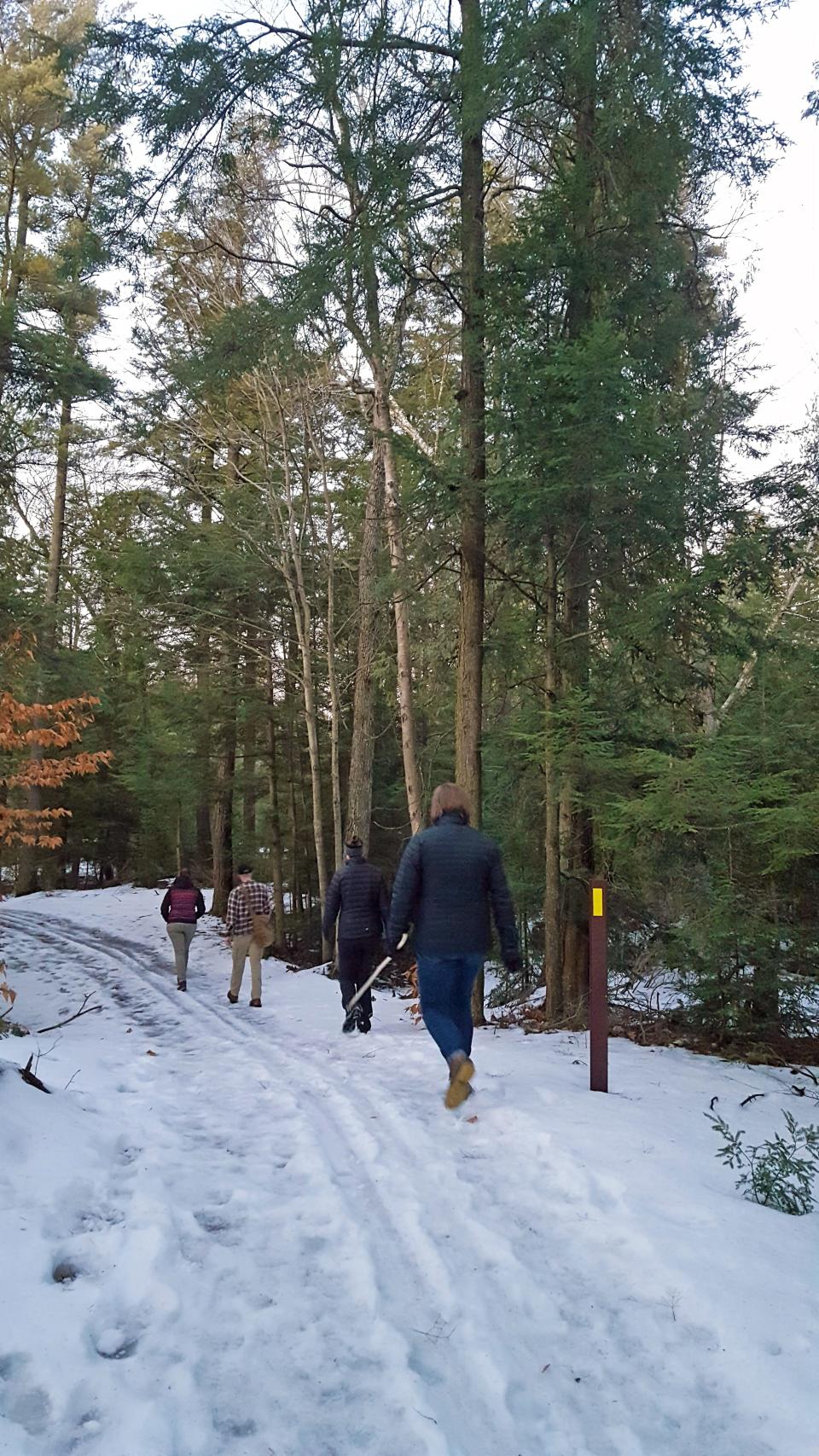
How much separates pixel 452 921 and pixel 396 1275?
2.32 meters

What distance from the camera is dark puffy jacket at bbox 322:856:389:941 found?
8719mm

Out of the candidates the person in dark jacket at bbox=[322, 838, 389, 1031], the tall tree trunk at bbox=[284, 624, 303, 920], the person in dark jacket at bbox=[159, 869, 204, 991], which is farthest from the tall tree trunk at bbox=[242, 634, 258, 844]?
the person in dark jacket at bbox=[322, 838, 389, 1031]

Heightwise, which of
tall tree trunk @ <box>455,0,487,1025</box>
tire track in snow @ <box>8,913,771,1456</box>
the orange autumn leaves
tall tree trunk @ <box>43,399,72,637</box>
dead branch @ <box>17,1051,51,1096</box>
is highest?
tall tree trunk @ <box>43,399,72,637</box>

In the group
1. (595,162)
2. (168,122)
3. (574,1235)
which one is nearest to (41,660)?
(168,122)

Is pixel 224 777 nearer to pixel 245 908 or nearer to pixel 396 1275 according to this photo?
pixel 245 908

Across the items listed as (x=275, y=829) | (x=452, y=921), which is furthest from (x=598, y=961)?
(x=275, y=829)

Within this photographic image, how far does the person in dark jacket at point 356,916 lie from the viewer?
8.72 meters

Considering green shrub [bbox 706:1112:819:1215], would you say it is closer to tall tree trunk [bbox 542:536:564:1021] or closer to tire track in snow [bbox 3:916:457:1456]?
tire track in snow [bbox 3:916:457:1456]

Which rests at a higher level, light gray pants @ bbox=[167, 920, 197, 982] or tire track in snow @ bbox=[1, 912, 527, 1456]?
tire track in snow @ bbox=[1, 912, 527, 1456]

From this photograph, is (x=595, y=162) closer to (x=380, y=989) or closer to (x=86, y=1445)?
A: (x=86, y=1445)

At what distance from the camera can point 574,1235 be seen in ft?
12.2

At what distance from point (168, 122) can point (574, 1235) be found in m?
9.49

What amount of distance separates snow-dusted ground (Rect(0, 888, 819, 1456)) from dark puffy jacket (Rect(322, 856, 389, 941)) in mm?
2699

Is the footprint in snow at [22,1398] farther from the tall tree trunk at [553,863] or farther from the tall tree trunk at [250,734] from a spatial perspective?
the tall tree trunk at [250,734]
